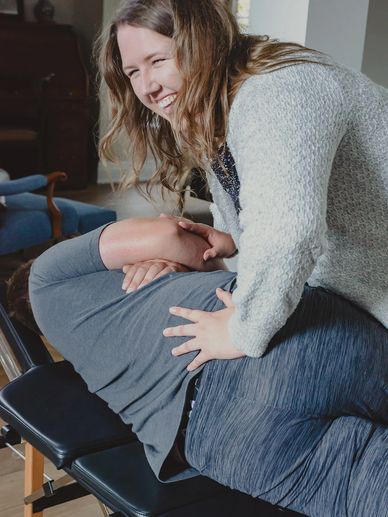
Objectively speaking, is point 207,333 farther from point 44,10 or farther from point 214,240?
point 44,10

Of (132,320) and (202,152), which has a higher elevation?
(202,152)

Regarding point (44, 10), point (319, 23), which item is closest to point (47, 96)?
point (44, 10)

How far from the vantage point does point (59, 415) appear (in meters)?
1.45

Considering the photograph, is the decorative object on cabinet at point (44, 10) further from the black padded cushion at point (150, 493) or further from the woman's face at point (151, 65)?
the black padded cushion at point (150, 493)

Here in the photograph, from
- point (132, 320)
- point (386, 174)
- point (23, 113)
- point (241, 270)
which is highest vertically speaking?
point (386, 174)

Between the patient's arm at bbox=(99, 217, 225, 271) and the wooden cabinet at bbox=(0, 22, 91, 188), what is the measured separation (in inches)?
211

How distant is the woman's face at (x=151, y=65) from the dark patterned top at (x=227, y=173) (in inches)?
5.0

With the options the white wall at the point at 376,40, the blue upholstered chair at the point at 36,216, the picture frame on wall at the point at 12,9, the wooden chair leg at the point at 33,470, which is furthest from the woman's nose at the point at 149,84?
the picture frame on wall at the point at 12,9

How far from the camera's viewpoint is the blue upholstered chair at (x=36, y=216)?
3.91 m

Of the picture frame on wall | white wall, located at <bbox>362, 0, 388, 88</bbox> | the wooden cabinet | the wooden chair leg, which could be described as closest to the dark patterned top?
the wooden chair leg

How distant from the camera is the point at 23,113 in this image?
21.6ft

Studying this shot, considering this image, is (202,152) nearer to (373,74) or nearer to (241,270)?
(241,270)

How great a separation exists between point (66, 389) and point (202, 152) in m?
0.59

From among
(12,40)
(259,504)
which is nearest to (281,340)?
(259,504)
